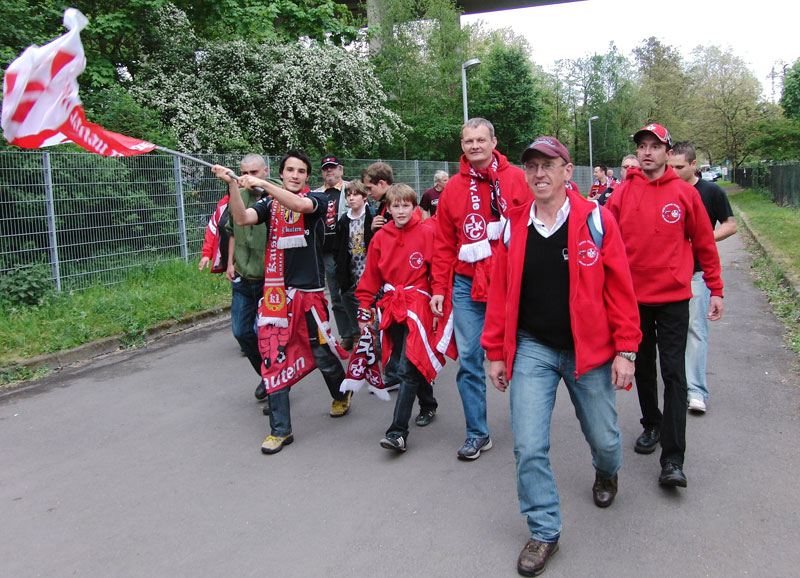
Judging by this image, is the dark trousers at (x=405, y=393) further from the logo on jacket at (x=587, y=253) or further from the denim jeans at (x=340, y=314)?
the denim jeans at (x=340, y=314)

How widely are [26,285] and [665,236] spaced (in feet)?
25.8

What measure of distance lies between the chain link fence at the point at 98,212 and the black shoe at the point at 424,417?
639 centimetres

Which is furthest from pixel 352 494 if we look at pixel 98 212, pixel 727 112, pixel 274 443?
pixel 727 112

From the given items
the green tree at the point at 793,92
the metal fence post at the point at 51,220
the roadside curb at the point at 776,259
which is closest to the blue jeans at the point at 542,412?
the roadside curb at the point at 776,259

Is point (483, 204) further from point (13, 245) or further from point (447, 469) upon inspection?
point (13, 245)

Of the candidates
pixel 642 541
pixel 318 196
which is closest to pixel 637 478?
pixel 642 541

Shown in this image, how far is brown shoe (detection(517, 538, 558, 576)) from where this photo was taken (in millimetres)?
2953

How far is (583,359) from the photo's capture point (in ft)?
9.83

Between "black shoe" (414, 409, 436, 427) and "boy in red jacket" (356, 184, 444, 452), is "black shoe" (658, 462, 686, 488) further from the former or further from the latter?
"black shoe" (414, 409, 436, 427)

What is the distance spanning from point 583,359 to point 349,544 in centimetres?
146

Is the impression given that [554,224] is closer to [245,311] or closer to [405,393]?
[405,393]

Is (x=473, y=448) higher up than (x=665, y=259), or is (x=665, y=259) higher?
(x=665, y=259)

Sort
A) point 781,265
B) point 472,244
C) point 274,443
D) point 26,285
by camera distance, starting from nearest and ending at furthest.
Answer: point 472,244
point 274,443
point 26,285
point 781,265

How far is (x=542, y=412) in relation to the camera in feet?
10.1
